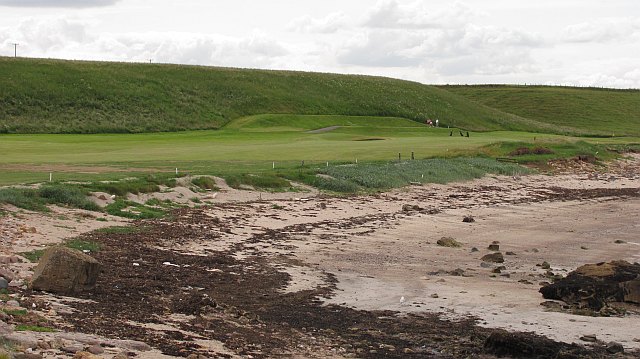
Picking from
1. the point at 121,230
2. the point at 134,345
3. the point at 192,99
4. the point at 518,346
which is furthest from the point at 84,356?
the point at 192,99

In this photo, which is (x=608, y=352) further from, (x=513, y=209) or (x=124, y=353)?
(x=513, y=209)

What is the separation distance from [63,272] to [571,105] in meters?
110

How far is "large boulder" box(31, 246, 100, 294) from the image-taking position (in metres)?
14.1

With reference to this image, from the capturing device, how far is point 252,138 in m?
61.4

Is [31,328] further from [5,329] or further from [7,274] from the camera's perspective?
[7,274]

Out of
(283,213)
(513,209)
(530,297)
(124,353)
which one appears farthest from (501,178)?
(124,353)

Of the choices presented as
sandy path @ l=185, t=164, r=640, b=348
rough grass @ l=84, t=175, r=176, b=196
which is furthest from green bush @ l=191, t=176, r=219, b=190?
sandy path @ l=185, t=164, r=640, b=348

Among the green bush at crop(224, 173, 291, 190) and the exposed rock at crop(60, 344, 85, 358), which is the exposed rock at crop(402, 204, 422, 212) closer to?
the green bush at crop(224, 173, 291, 190)

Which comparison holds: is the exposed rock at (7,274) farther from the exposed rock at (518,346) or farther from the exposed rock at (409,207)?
the exposed rock at (409,207)

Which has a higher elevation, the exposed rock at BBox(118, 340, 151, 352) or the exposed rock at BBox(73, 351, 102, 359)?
the exposed rock at BBox(73, 351, 102, 359)

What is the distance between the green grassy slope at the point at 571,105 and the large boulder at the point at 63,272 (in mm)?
83600

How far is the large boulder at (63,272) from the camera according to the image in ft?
46.3

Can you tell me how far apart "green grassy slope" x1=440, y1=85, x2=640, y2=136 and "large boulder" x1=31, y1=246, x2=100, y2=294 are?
274 feet

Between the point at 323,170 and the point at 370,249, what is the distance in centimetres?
1250
